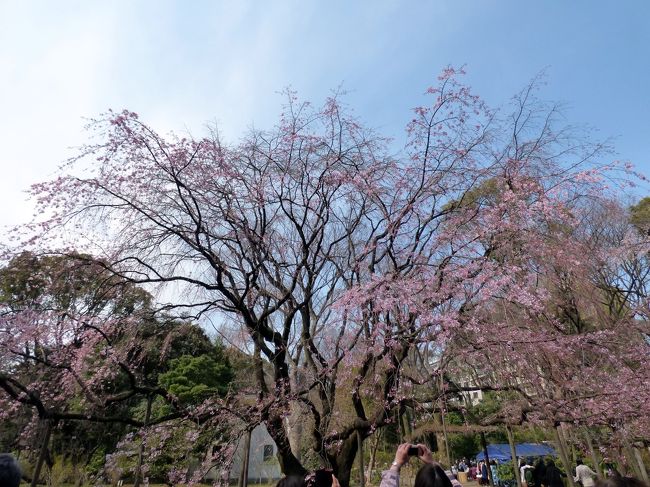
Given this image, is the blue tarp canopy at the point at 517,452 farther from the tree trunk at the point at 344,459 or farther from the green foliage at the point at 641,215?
the tree trunk at the point at 344,459

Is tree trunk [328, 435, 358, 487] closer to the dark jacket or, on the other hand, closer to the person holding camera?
the person holding camera

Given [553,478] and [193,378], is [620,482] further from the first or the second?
[193,378]

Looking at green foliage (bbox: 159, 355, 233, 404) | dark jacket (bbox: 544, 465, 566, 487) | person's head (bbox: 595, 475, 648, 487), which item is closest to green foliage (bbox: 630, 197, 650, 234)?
dark jacket (bbox: 544, 465, 566, 487)

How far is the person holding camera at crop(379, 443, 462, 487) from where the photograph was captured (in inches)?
68.9

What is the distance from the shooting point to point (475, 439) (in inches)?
960

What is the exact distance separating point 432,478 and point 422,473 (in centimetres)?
5

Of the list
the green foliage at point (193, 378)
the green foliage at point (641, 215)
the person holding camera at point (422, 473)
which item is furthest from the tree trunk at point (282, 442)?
the green foliage at point (641, 215)

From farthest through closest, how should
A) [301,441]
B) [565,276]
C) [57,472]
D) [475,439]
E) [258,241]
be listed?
[475,439], [57,472], [301,441], [258,241], [565,276]

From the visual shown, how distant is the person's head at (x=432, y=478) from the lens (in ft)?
5.70

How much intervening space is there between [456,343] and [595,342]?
1903 millimetres

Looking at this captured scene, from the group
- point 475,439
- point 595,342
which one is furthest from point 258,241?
point 475,439

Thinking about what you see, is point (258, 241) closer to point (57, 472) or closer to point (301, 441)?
point (301, 441)

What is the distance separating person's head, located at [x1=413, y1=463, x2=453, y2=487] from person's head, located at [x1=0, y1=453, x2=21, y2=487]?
68.4 inches

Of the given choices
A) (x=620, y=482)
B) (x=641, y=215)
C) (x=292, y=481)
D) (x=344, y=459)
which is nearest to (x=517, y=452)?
(x=641, y=215)
